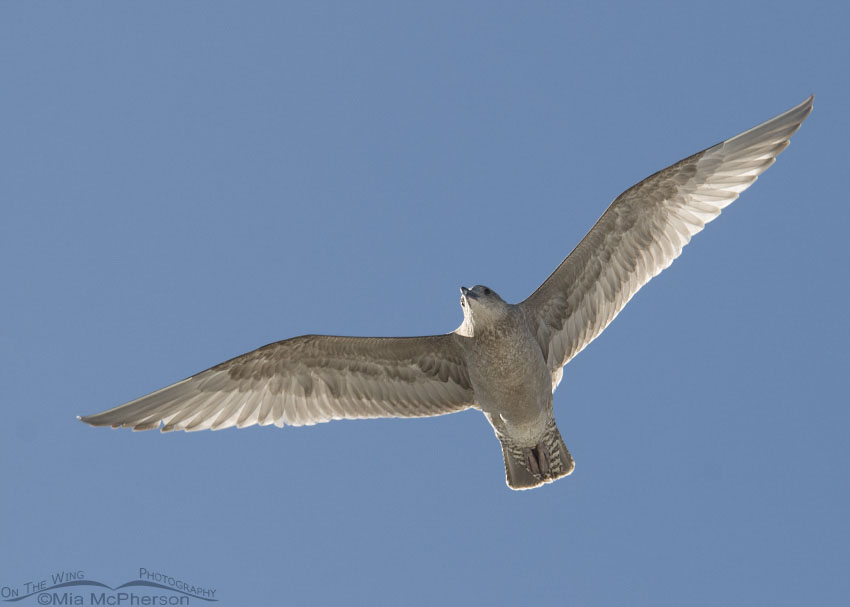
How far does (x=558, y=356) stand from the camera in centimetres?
1139

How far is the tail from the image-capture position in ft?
36.8

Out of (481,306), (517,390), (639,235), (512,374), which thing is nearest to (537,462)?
(517,390)

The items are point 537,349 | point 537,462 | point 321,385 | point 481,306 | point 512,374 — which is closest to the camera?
point 481,306

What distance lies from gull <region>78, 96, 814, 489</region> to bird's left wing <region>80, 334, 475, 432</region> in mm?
11

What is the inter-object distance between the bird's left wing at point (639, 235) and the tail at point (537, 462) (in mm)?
715

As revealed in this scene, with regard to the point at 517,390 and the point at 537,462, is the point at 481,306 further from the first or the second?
the point at 537,462

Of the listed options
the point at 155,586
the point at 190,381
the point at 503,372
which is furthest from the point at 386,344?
the point at 155,586

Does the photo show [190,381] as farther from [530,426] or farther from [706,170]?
[706,170]

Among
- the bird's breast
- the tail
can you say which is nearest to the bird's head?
the bird's breast

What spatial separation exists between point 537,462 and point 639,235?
9.00ft

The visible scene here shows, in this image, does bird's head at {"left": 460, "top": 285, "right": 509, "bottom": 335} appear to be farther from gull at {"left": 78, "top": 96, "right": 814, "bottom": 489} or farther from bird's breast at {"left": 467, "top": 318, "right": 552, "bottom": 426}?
gull at {"left": 78, "top": 96, "right": 814, "bottom": 489}

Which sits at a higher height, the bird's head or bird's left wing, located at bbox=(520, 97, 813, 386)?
bird's left wing, located at bbox=(520, 97, 813, 386)

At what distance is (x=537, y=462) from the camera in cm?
1125

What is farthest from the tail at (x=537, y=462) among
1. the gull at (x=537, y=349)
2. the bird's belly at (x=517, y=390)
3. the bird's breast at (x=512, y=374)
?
the bird's breast at (x=512, y=374)
